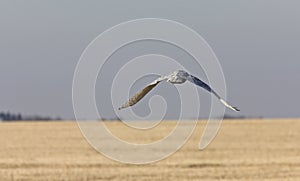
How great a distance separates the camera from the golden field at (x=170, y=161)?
2014cm

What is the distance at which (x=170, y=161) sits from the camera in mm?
23594

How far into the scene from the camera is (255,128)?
42406mm

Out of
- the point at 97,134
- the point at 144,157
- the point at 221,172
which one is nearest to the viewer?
the point at 221,172

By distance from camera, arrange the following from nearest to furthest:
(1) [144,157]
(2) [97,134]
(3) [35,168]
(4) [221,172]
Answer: (4) [221,172] < (3) [35,168] < (1) [144,157] < (2) [97,134]

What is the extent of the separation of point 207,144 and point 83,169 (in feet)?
32.8

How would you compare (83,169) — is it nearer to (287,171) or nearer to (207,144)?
(287,171)

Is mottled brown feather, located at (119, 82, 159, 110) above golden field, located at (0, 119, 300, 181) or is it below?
above

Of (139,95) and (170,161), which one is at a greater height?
(139,95)

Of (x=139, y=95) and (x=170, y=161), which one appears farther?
(x=170, y=161)

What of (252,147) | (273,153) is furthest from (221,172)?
(252,147)

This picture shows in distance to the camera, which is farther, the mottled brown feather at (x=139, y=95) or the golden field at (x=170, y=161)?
the golden field at (x=170, y=161)

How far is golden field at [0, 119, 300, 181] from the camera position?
66.1 ft

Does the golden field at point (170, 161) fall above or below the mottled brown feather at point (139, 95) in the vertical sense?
below

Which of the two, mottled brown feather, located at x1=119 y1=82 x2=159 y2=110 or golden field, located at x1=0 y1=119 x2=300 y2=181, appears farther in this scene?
golden field, located at x1=0 y1=119 x2=300 y2=181
